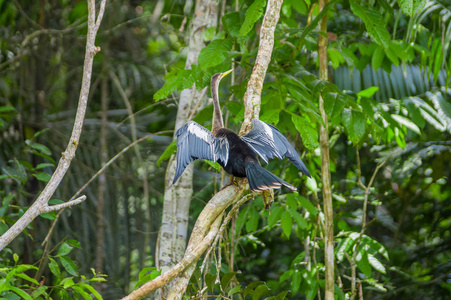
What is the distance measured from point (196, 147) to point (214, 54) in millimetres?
737

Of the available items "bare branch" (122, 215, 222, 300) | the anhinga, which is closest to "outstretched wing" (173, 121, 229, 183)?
the anhinga

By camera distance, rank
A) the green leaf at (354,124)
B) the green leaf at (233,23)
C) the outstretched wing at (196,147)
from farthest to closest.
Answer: the green leaf at (233,23) → the green leaf at (354,124) → the outstretched wing at (196,147)

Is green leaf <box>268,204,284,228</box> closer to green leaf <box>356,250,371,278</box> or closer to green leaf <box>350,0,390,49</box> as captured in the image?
green leaf <box>356,250,371,278</box>

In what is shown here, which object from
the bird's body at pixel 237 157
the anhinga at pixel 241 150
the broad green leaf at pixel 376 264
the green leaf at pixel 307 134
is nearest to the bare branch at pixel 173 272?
the anhinga at pixel 241 150

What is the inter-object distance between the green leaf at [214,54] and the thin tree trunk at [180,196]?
0.63 meters

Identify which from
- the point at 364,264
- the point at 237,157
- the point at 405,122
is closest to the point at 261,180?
the point at 237,157

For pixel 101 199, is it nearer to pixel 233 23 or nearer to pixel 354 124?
pixel 233 23

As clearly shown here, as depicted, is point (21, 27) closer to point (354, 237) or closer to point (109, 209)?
point (109, 209)

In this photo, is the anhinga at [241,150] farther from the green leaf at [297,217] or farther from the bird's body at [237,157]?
the green leaf at [297,217]

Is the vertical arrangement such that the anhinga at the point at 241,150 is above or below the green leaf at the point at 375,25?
below

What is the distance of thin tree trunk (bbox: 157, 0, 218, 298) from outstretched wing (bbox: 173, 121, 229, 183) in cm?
95

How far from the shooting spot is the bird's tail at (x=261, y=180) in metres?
2.41

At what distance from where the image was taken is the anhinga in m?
2.50

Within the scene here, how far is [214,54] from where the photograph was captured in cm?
302
